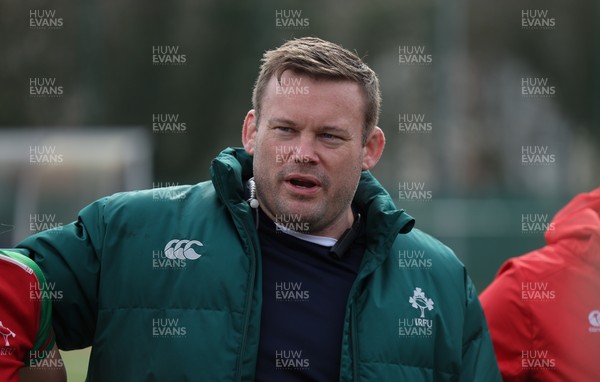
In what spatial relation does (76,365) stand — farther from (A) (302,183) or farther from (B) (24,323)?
(B) (24,323)

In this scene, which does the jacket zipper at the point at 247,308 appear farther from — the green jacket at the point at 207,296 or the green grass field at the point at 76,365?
the green grass field at the point at 76,365

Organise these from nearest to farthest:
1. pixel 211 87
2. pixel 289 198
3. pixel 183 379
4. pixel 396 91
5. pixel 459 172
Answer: pixel 183 379
pixel 289 198
pixel 459 172
pixel 396 91
pixel 211 87

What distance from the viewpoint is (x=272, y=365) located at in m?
2.45

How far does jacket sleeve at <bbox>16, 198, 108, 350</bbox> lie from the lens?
2.41 metres

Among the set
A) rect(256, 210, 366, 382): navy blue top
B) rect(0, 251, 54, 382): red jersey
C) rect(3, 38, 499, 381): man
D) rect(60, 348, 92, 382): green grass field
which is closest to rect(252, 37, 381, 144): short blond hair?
rect(3, 38, 499, 381): man

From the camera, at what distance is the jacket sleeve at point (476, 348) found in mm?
2725

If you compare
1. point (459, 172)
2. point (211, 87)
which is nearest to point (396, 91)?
point (459, 172)

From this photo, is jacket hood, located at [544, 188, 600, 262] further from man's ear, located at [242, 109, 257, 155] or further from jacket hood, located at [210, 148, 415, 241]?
man's ear, located at [242, 109, 257, 155]

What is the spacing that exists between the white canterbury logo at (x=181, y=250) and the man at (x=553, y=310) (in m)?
1.07

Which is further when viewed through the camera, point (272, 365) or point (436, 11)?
point (436, 11)

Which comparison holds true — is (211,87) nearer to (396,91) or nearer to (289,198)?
(396,91)

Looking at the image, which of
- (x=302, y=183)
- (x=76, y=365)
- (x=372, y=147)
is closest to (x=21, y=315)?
(x=302, y=183)

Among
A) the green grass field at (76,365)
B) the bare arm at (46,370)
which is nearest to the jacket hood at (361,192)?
the bare arm at (46,370)

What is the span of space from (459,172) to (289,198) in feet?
30.5
